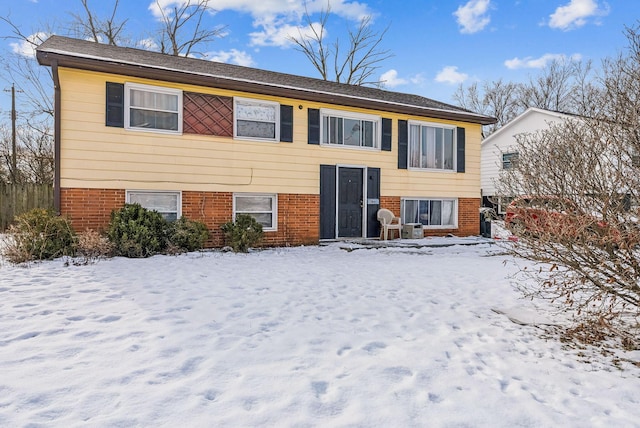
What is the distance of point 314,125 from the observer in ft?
→ 33.9

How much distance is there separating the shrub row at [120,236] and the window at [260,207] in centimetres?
71

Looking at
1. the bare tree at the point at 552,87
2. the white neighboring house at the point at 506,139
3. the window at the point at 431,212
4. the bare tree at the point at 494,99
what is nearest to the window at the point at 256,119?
the window at the point at 431,212

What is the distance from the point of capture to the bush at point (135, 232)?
7.50 metres

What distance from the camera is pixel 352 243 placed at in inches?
397

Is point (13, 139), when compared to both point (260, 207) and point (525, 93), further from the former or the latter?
point (525, 93)

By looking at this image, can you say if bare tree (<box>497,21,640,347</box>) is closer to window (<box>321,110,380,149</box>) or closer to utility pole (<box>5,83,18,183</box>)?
window (<box>321,110,380,149</box>)

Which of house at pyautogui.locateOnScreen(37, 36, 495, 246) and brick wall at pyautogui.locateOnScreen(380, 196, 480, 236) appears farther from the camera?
brick wall at pyautogui.locateOnScreen(380, 196, 480, 236)

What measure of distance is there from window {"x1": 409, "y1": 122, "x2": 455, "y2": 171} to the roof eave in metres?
0.43

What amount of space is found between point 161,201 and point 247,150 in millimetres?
2345

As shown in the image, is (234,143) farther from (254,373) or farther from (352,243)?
(254,373)

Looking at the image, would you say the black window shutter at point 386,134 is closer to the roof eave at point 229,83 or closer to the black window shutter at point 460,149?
the roof eave at point 229,83

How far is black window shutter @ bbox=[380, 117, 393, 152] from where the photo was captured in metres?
11.2

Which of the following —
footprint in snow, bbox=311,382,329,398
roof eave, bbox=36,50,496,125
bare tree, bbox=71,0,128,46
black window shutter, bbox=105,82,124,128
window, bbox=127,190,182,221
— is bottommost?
footprint in snow, bbox=311,382,329,398

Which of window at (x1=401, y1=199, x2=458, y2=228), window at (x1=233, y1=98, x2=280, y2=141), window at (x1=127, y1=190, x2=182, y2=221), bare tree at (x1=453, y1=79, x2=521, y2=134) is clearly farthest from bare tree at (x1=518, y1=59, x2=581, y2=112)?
window at (x1=127, y1=190, x2=182, y2=221)
